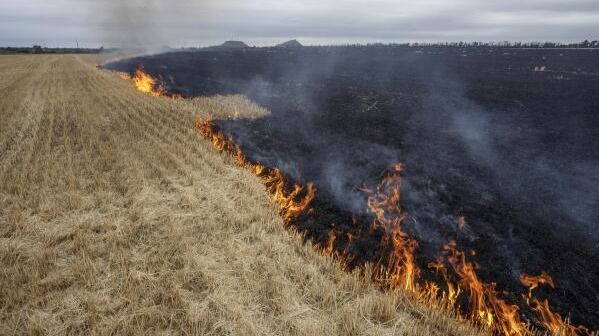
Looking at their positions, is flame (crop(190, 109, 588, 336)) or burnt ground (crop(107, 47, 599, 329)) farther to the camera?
burnt ground (crop(107, 47, 599, 329))

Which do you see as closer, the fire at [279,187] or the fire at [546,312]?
the fire at [546,312]

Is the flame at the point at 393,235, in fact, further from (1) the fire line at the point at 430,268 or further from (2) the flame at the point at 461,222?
(2) the flame at the point at 461,222

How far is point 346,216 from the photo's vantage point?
682 centimetres

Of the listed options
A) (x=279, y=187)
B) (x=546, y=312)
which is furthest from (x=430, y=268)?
(x=279, y=187)

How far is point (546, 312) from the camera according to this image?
180 inches

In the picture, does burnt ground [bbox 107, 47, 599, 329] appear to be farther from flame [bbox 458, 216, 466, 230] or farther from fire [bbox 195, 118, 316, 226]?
fire [bbox 195, 118, 316, 226]

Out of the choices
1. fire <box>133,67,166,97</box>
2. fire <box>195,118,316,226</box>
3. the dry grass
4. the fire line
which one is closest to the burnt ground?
the fire line

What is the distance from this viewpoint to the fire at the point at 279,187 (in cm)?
686

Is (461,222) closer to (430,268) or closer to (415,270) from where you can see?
(430,268)

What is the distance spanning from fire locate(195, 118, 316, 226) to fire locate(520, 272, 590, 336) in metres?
3.78

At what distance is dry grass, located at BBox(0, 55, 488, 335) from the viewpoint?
3.89m

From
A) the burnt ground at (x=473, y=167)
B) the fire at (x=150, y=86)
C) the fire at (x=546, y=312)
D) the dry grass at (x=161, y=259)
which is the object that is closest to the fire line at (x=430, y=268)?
the fire at (x=546, y=312)

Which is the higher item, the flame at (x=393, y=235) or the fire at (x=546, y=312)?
the flame at (x=393, y=235)

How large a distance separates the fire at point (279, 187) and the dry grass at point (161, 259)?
299mm
